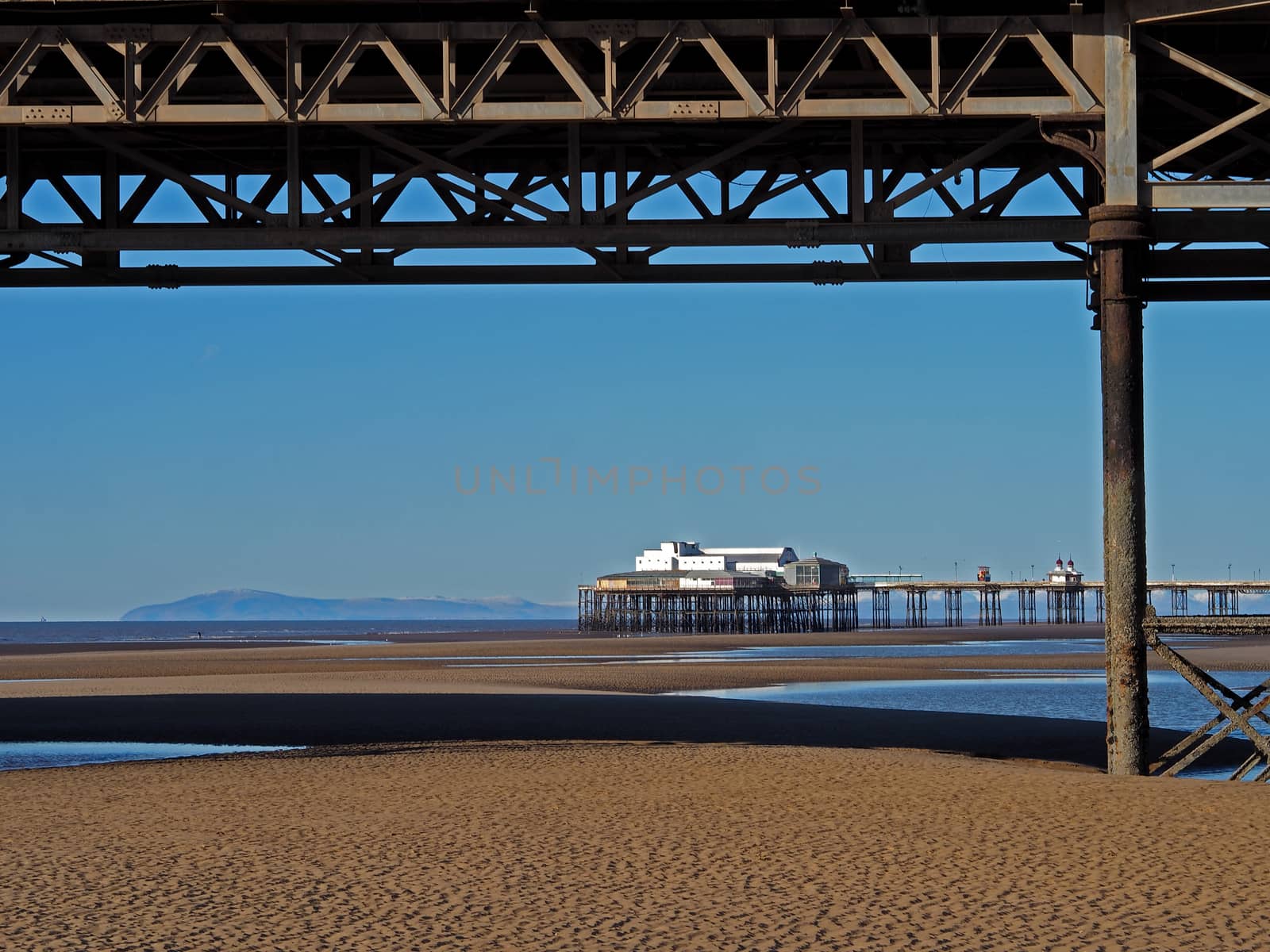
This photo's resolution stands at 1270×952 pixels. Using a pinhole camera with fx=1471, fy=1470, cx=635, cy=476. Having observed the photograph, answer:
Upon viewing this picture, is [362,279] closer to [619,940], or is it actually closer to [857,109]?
[857,109]

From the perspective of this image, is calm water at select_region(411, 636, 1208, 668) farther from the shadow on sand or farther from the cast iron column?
the cast iron column

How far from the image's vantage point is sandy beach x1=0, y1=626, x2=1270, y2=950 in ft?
27.5

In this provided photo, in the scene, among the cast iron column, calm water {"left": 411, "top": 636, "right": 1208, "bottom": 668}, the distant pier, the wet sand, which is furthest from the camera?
the distant pier

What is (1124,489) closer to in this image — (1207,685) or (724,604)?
(1207,685)

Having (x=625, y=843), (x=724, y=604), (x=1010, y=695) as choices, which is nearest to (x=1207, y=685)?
(x=625, y=843)

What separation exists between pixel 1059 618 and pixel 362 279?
491 ft

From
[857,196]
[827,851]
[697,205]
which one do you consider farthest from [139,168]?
[827,851]

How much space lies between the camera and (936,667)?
47594mm

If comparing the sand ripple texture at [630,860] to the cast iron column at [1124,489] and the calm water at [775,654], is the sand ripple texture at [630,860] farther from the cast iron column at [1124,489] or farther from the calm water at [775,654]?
the calm water at [775,654]

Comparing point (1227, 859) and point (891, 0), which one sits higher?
point (891, 0)

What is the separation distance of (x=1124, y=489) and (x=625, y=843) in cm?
642

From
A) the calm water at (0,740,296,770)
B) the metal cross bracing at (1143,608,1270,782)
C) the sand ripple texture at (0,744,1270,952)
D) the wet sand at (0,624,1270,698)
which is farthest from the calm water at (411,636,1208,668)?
the metal cross bracing at (1143,608,1270,782)

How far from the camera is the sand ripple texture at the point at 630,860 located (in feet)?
27.1

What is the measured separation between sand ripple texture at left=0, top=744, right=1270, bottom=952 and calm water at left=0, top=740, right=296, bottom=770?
202 cm
